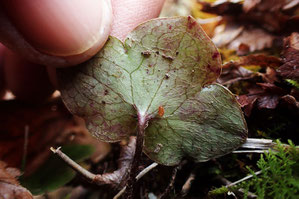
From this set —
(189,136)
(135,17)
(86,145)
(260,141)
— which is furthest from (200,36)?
(86,145)

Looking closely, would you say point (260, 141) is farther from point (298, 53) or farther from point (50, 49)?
point (50, 49)

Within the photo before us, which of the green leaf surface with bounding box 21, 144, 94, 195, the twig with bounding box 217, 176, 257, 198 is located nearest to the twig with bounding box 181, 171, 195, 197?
the twig with bounding box 217, 176, 257, 198

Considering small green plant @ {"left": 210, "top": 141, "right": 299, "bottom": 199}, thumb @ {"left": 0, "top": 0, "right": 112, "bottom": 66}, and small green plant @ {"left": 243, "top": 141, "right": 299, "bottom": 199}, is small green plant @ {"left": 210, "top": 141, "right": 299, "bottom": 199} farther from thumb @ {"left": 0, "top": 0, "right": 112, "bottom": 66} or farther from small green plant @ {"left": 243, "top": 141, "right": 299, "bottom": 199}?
thumb @ {"left": 0, "top": 0, "right": 112, "bottom": 66}

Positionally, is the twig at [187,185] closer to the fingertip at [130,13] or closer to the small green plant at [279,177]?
the small green plant at [279,177]

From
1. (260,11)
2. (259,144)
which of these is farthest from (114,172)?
(260,11)

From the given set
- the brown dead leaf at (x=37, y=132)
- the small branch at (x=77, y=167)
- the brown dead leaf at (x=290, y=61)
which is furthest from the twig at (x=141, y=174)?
the brown dead leaf at (x=290, y=61)

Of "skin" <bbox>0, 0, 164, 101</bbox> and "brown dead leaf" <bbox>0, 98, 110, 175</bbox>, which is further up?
"skin" <bbox>0, 0, 164, 101</bbox>
